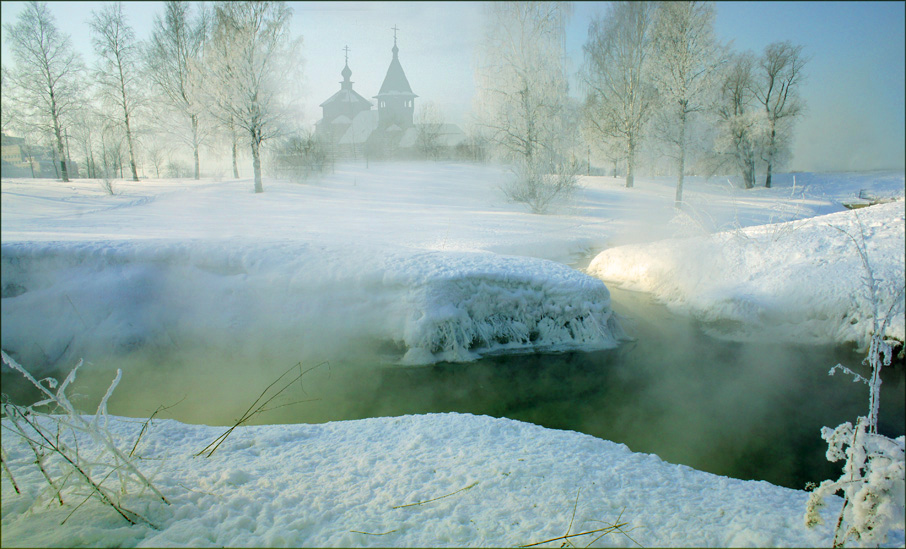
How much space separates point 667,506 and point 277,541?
191 centimetres

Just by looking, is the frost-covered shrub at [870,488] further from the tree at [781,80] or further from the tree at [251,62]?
the tree at [251,62]

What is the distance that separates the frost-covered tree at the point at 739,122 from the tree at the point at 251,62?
13.1 m

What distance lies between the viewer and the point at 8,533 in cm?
145

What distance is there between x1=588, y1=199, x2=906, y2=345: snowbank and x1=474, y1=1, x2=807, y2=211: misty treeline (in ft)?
5.42

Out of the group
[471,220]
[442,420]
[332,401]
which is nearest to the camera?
[442,420]

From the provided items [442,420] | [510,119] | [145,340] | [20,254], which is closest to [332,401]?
[442,420]

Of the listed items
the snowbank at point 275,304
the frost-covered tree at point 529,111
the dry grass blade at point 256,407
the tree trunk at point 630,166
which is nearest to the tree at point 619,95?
the tree trunk at point 630,166

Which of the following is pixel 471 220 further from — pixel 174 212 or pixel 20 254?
pixel 20 254

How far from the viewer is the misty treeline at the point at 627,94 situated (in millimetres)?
9094

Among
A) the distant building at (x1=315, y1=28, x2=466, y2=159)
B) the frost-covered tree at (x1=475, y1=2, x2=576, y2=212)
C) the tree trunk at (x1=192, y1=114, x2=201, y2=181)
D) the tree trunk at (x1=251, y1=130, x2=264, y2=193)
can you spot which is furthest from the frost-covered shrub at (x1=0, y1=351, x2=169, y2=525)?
the tree trunk at (x1=192, y1=114, x2=201, y2=181)

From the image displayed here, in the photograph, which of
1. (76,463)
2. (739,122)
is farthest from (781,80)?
(739,122)

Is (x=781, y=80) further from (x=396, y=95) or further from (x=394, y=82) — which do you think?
(x=396, y=95)

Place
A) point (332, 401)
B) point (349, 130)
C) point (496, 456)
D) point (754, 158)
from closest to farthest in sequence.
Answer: point (496, 456)
point (332, 401)
point (754, 158)
point (349, 130)

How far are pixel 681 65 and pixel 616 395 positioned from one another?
10.8 metres
